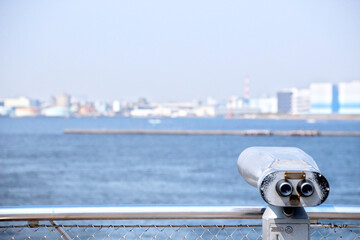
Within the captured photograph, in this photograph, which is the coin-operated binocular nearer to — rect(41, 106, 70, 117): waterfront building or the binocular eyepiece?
the binocular eyepiece

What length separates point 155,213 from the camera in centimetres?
228

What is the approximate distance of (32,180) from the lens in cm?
3462

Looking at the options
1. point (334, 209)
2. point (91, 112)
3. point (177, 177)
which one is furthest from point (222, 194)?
point (91, 112)

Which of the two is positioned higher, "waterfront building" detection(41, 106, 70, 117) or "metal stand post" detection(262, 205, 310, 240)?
"metal stand post" detection(262, 205, 310, 240)

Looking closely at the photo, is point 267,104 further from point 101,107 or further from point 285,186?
point 285,186

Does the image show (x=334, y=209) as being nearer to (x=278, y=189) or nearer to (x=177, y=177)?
(x=278, y=189)

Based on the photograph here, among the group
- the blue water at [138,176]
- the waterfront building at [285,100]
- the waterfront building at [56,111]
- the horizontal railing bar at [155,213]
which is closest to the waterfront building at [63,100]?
the waterfront building at [56,111]

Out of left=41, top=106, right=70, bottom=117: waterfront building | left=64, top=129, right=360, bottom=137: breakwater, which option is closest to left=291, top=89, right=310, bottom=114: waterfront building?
left=64, top=129, right=360, bottom=137: breakwater

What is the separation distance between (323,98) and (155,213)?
131691 millimetres

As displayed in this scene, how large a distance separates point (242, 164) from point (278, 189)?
295 mm

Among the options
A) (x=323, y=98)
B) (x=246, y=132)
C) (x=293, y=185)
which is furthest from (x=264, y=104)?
(x=293, y=185)

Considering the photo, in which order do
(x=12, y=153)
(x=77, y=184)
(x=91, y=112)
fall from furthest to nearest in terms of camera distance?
(x=91, y=112) → (x=12, y=153) → (x=77, y=184)

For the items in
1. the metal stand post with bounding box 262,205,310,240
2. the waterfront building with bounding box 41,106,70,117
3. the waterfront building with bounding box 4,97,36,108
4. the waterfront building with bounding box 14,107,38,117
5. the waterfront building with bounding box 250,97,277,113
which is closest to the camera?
the metal stand post with bounding box 262,205,310,240

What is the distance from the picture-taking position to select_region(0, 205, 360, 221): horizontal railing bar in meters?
2.27
